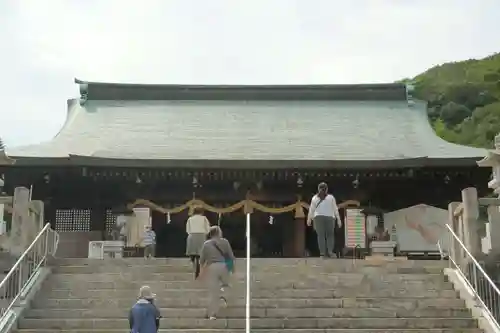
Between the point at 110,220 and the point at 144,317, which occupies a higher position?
the point at 110,220

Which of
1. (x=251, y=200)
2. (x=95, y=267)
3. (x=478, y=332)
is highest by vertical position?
(x=251, y=200)

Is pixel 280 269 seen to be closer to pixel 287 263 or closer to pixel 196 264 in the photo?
pixel 287 263

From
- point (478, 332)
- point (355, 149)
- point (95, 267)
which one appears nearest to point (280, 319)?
point (478, 332)

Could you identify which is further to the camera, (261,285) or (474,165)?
(474,165)

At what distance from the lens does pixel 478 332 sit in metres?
9.20

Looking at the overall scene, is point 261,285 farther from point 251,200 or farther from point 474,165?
point 474,165

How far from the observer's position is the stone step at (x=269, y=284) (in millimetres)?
10703

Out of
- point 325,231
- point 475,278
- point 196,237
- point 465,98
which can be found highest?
point 465,98

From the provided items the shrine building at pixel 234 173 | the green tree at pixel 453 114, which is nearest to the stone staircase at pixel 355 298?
the shrine building at pixel 234 173

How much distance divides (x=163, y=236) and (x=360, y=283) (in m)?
8.63

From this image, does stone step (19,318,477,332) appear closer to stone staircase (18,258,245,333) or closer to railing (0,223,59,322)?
stone staircase (18,258,245,333)

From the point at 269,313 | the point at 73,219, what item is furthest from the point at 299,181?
the point at 269,313

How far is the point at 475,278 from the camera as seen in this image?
33.5 ft

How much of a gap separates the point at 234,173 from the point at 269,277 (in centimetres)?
641
